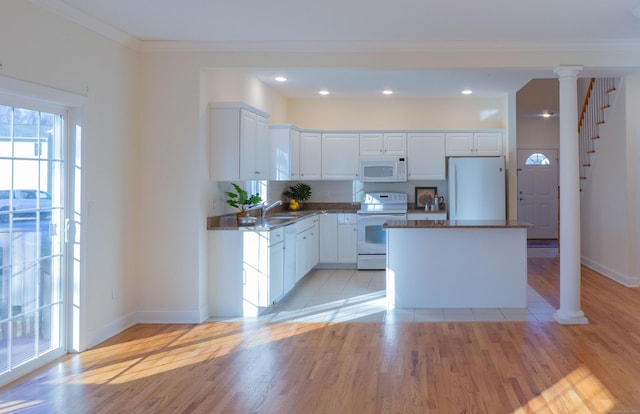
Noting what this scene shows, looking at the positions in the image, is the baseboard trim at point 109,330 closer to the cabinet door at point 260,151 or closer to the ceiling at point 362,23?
the cabinet door at point 260,151

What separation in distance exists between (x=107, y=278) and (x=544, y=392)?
3475 mm

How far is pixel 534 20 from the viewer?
3.92 metres

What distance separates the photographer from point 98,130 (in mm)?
4074

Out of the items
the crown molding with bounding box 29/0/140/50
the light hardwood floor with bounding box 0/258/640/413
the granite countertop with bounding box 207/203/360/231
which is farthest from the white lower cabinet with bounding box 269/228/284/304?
the crown molding with bounding box 29/0/140/50

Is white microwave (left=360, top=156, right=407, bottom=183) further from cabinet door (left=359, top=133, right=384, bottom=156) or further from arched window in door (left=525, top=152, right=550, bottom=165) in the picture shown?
arched window in door (left=525, top=152, right=550, bottom=165)

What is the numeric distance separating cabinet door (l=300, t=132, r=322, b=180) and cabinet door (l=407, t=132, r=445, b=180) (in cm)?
143

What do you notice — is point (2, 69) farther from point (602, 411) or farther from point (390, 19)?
point (602, 411)

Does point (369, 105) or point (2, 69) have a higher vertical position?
point (369, 105)

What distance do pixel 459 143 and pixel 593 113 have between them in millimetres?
1919

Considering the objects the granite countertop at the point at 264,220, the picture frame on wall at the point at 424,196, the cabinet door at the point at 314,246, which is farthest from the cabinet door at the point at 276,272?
the picture frame on wall at the point at 424,196

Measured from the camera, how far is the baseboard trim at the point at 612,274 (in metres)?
6.07

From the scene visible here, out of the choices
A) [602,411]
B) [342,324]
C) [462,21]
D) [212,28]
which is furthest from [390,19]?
[602,411]

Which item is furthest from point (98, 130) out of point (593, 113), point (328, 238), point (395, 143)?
point (593, 113)

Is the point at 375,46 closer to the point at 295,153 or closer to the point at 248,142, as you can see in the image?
the point at 248,142
